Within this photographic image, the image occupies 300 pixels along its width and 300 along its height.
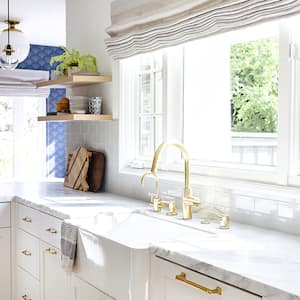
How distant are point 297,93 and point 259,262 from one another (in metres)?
0.88

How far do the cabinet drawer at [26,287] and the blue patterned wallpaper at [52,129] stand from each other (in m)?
4.23

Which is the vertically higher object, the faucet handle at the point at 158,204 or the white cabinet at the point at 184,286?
the faucet handle at the point at 158,204

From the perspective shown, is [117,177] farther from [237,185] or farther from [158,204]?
[237,185]

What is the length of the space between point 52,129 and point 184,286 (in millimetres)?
6168

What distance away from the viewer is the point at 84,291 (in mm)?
2557

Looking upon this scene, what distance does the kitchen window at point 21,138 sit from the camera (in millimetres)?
7414

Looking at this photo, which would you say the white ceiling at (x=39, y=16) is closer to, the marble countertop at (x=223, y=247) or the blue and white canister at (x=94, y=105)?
the blue and white canister at (x=94, y=105)

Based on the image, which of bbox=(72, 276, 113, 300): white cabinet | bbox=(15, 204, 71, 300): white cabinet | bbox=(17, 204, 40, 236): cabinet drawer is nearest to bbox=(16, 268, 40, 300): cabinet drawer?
bbox=(15, 204, 71, 300): white cabinet

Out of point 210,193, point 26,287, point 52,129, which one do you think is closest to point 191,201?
point 210,193

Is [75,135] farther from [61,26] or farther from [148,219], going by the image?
[61,26]

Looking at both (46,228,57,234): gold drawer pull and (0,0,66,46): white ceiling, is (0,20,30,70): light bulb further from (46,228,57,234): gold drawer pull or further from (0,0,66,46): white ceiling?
(46,228,57,234): gold drawer pull

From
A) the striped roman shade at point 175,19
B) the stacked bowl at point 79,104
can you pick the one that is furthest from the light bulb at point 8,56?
the striped roman shade at point 175,19

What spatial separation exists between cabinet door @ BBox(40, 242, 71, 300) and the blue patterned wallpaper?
15.5ft

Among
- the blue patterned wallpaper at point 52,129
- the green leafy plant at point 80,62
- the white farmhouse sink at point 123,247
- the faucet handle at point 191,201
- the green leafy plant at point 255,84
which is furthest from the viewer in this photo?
the blue patterned wallpaper at point 52,129
